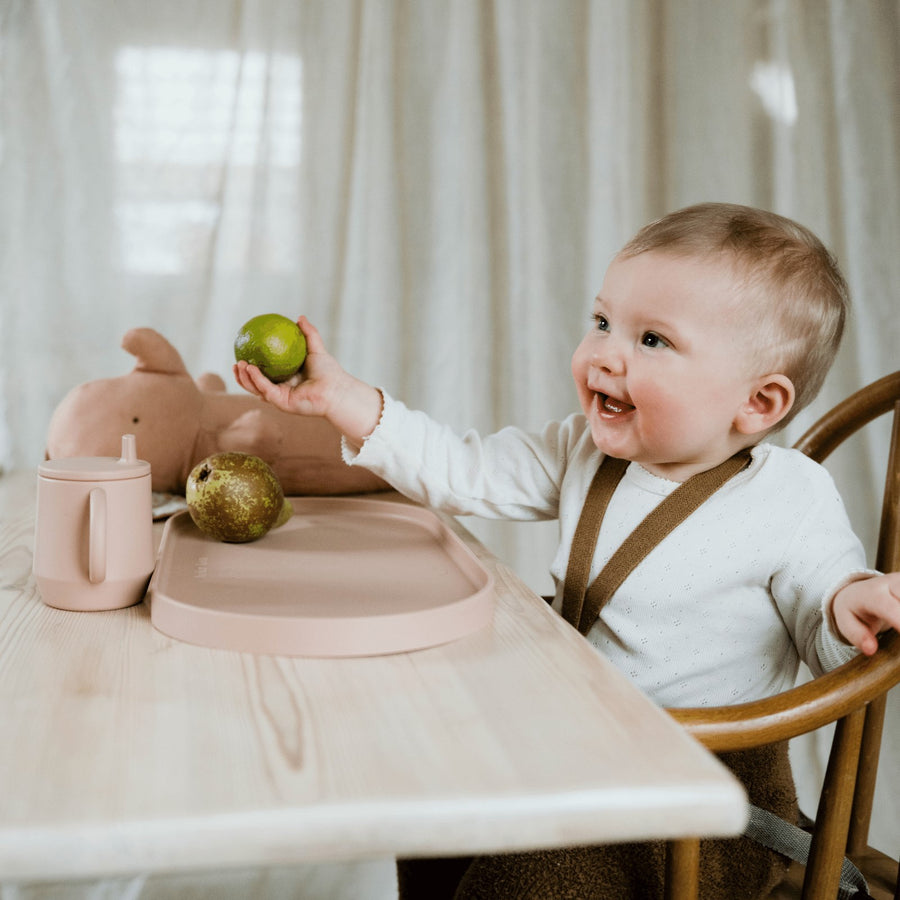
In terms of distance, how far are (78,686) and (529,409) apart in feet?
4.48

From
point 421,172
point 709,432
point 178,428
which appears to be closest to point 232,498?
point 178,428

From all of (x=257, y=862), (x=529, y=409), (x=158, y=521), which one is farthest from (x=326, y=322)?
(x=257, y=862)

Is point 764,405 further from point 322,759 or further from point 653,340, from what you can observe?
point 322,759

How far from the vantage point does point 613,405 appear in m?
1.02

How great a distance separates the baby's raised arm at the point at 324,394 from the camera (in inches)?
40.1

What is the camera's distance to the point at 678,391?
964mm

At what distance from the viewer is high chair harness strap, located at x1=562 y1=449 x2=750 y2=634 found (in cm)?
100

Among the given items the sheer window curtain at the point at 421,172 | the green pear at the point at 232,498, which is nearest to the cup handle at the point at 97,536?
the green pear at the point at 232,498

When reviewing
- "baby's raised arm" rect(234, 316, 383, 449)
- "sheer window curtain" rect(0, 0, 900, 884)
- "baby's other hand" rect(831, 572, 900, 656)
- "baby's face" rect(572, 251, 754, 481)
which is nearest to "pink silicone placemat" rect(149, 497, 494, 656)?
"baby's raised arm" rect(234, 316, 383, 449)

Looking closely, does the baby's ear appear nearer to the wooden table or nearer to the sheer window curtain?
the wooden table

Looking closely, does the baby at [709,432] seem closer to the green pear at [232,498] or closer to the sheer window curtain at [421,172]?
the green pear at [232,498]

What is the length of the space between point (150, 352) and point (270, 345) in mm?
369

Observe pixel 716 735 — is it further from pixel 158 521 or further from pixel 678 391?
pixel 158 521

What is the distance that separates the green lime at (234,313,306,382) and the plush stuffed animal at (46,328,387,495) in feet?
0.99
